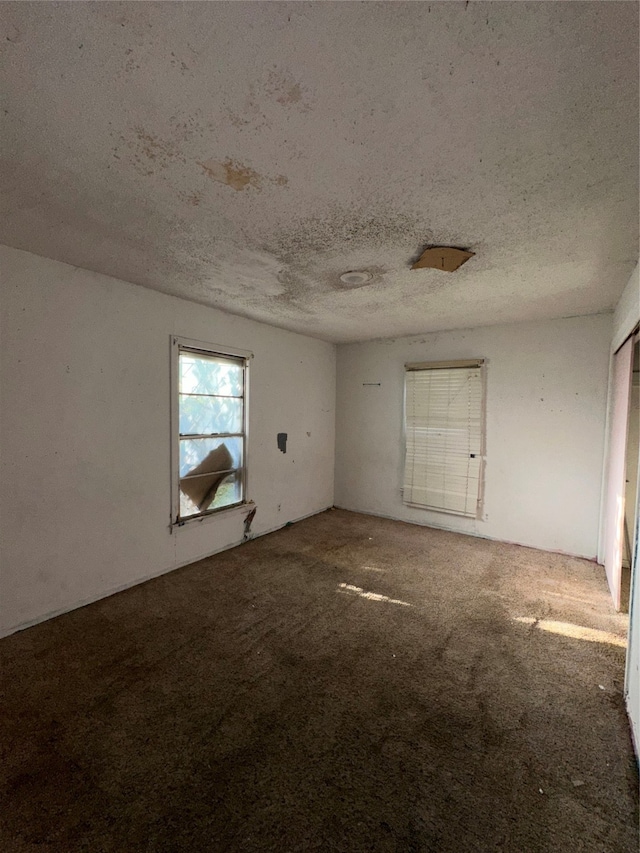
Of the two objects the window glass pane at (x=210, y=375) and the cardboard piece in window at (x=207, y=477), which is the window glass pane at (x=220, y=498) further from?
the window glass pane at (x=210, y=375)

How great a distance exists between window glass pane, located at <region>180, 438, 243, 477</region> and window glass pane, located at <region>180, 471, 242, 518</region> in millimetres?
159

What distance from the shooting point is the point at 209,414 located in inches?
143

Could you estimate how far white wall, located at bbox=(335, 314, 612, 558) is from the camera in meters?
3.66

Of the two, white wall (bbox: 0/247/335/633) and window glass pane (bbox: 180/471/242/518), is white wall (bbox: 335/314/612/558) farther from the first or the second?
white wall (bbox: 0/247/335/633)

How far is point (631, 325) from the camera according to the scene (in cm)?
245

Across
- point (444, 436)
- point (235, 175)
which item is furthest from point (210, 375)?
point (444, 436)

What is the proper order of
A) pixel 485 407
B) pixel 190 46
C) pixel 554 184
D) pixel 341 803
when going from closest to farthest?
pixel 190 46 < pixel 341 803 < pixel 554 184 < pixel 485 407

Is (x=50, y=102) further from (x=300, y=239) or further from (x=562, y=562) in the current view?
(x=562, y=562)

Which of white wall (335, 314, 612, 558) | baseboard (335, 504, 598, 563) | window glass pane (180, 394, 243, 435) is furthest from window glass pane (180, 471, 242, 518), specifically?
white wall (335, 314, 612, 558)

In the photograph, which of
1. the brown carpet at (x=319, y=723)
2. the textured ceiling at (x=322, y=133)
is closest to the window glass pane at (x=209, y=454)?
the brown carpet at (x=319, y=723)

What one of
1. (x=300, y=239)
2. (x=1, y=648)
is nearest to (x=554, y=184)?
(x=300, y=239)

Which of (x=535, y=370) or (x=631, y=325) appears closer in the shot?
(x=631, y=325)

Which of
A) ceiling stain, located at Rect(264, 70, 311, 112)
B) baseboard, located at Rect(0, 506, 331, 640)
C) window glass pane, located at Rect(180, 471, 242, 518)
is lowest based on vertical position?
baseboard, located at Rect(0, 506, 331, 640)

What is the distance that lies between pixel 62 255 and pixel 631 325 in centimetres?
397
